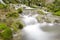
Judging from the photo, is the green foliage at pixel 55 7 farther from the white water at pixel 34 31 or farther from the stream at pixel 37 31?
the white water at pixel 34 31

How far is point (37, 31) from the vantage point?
813 inches

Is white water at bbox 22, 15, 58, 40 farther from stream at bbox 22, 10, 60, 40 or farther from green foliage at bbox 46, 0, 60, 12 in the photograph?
green foliage at bbox 46, 0, 60, 12

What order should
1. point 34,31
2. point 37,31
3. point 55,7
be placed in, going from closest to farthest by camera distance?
point 34,31, point 37,31, point 55,7

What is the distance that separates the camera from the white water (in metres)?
18.0

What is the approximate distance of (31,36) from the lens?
18.3 metres

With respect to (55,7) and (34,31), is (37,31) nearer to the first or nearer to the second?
(34,31)

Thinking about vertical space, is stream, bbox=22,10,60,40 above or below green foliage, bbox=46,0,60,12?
above

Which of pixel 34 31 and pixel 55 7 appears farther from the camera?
pixel 55 7

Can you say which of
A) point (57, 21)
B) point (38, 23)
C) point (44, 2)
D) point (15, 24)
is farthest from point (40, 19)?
point (44, 2)

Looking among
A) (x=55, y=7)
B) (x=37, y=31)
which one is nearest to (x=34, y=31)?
(x=37, y=31)

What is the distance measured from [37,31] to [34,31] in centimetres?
40

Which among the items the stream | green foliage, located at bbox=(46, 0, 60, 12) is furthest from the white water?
green foliage, located at bbox=(46, 0, 60, 12)

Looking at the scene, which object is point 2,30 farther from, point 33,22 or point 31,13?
point 31,13

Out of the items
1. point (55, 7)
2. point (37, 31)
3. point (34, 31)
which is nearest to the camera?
point (34, 31)
